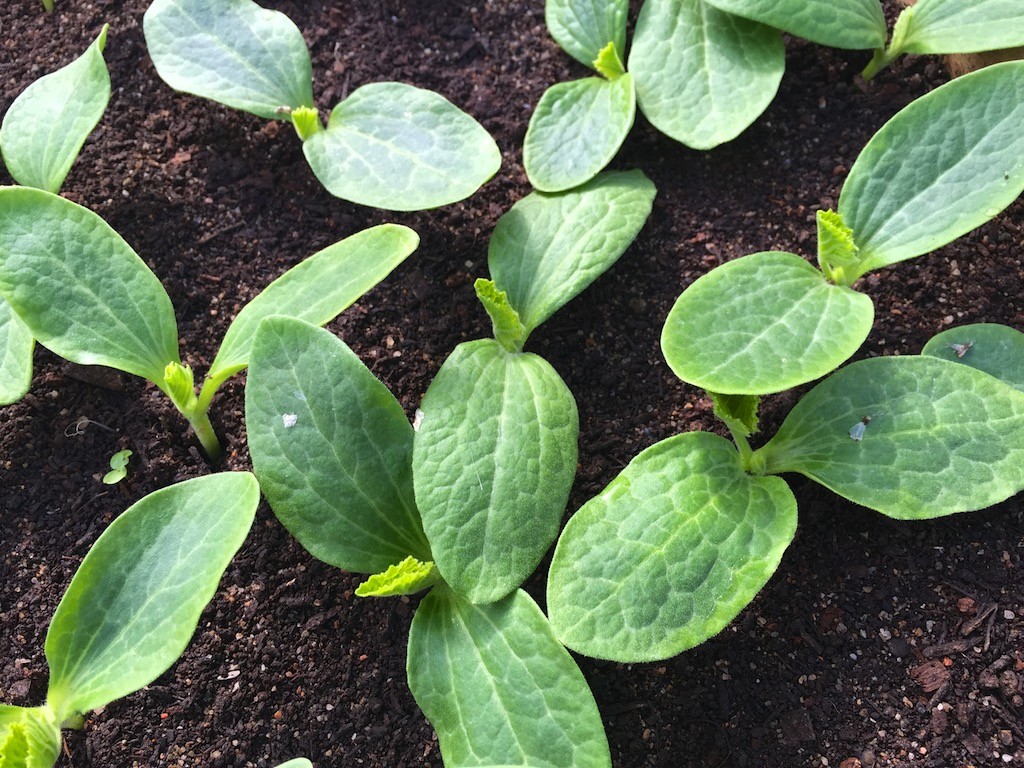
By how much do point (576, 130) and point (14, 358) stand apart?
1.06m

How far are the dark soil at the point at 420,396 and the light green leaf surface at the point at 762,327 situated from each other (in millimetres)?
195

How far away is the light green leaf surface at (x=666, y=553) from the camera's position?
44.8 inches

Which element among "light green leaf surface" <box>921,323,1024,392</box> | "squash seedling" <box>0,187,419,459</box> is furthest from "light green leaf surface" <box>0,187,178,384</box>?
"light green leaf surface" <box>921,323,1024,392</box>

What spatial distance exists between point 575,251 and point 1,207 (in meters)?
0.93

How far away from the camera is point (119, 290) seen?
4.47ft

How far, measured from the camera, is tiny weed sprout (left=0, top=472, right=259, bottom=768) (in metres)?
1.13

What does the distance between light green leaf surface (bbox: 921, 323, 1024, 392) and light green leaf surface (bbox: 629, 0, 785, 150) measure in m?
0.52

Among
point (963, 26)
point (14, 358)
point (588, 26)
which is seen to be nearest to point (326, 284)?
point (14, 358)

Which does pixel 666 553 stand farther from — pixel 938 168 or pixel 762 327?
pixel 938 168

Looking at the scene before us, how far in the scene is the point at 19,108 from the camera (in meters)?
1.62

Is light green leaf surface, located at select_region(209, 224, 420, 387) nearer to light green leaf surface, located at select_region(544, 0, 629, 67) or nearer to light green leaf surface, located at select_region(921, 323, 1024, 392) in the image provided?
light green leaf surface, located at select_region(544, 0, 629, 67)

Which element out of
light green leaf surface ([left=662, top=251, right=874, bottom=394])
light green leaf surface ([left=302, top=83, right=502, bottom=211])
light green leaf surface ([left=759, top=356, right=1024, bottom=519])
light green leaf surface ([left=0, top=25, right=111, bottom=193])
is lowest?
light green leaf surface ([left=759, top=356, right=1024, bottom=519])

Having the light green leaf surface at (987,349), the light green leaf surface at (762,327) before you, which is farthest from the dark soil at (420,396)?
the light green leaf surface at (762,327)

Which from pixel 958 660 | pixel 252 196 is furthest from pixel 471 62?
pixel 958 660
